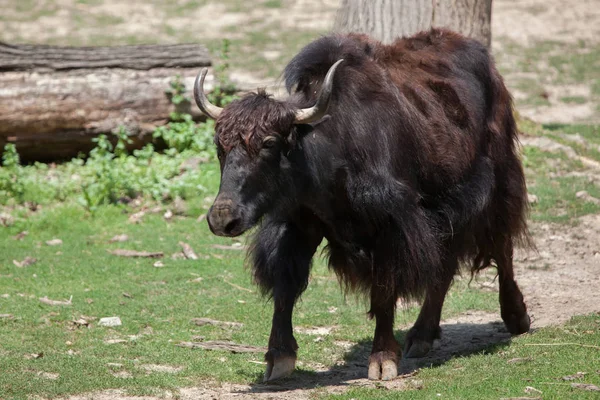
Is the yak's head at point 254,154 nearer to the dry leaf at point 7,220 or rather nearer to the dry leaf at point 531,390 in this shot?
the dry leaf at point 531,390

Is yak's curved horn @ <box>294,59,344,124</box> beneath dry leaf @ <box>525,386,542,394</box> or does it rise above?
above

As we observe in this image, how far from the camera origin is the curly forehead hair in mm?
5336

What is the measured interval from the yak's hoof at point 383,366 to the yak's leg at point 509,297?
1484mm

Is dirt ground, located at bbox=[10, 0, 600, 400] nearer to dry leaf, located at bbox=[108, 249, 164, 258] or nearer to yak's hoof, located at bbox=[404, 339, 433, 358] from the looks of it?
yak's hoof, located at bbox=[404, 339, 433, 358]

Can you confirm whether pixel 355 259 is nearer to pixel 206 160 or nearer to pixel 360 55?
pixel 360 55

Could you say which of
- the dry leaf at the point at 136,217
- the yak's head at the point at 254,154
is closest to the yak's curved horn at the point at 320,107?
the yak's head at the point at 254,154

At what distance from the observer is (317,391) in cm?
556

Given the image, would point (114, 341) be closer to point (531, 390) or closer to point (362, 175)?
point (362, 175)

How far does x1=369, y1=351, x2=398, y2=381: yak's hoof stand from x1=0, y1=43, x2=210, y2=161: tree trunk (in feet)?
22.2

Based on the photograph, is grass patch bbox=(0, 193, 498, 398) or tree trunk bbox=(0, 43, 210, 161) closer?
grass patch bbox=(0, 193, 498, 398)

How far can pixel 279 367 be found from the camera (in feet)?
18.8

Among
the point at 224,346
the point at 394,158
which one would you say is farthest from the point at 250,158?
the point at 224,346

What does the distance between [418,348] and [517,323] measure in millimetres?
859

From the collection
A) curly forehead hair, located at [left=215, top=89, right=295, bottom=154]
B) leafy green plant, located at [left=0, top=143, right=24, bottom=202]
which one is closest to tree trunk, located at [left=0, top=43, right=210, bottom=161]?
leafy green plant, located at [left=0, top=143, right=24, bottom=202]
